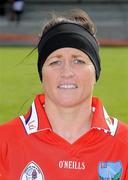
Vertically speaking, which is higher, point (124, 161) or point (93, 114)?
point (93, 114)

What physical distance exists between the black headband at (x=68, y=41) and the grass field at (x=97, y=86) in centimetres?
371

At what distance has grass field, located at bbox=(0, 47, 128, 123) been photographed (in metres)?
8.98

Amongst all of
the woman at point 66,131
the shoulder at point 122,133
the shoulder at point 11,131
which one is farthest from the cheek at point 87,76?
the shoulder at point 11,131

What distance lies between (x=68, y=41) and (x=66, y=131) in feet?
1.31

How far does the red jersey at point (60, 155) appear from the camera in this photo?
280cm

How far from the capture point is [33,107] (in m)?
2.98

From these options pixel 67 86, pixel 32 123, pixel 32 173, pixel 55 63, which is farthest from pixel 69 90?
pixel 32 173

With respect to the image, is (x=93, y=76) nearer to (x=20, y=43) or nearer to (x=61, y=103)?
(x=61, y=103)

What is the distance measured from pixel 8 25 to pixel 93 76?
1902 cm

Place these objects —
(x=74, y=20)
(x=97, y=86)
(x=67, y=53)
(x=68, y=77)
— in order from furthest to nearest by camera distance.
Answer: (x=97, y=86)
(x=74, y=20)
(x=67, y=53)
(x=68, y=77)

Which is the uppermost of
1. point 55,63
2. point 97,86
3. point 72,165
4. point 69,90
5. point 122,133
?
point 55,63

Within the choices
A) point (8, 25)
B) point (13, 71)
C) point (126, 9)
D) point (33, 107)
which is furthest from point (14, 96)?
point (126, 9)

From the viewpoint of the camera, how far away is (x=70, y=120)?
293 centimetres

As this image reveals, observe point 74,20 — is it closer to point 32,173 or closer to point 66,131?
point 66,131
